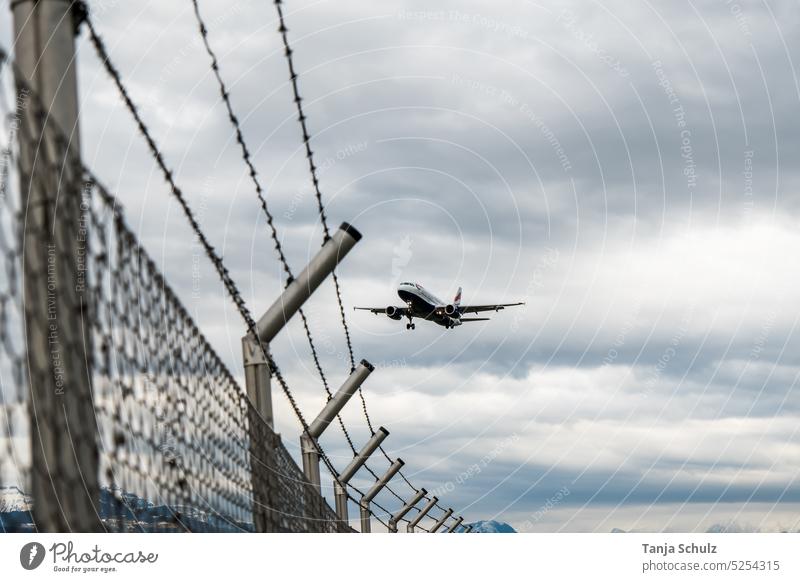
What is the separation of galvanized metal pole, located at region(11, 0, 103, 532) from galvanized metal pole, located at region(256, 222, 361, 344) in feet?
19.3

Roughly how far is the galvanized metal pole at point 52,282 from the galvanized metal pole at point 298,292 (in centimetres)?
587

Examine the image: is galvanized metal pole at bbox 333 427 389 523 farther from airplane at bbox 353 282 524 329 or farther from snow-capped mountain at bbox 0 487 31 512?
airplane at bbox 353 282 524 329

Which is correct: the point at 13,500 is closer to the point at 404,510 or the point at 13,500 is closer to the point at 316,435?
the point at 316,435

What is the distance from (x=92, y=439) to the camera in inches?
134

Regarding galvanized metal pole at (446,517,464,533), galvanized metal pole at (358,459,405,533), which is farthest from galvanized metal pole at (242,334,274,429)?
galvanized metal pole at (446,517,464,533)

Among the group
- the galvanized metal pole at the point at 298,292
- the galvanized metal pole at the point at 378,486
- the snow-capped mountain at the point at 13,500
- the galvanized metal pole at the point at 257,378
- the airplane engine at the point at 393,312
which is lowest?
the snow-capped mountain at the point at 13,500

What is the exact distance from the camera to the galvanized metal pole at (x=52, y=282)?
324cm

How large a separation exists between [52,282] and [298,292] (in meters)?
6.16

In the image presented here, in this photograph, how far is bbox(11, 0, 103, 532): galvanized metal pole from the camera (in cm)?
324

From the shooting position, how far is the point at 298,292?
949cm

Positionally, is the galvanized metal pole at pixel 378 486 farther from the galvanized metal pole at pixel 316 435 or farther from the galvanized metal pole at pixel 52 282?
the galvanized metal pole at pixel 52 282

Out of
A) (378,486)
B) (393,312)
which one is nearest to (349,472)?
(378,486)

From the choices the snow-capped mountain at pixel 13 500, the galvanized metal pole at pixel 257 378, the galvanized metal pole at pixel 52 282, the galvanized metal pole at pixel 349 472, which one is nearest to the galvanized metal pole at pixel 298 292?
the galvanized metal pole at pixel 257 378
